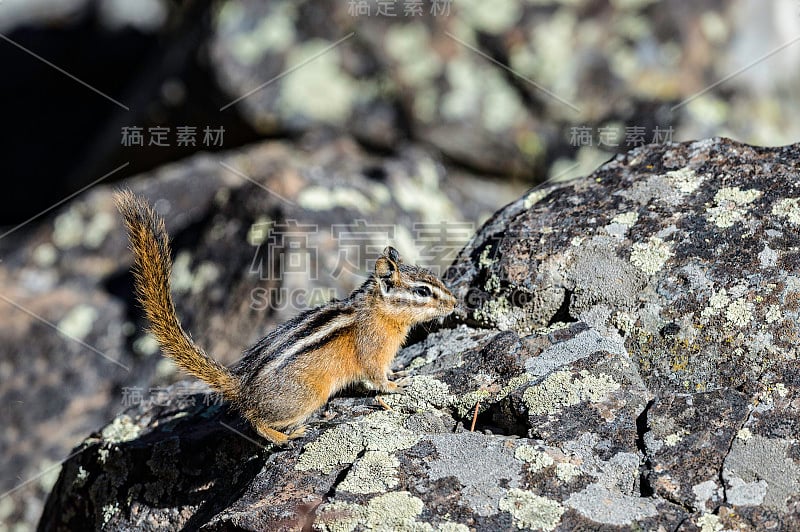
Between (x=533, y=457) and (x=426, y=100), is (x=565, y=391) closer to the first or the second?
(x=533, y=457)

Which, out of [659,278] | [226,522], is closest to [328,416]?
[226,522]

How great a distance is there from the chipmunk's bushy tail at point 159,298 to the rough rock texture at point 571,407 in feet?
1.04

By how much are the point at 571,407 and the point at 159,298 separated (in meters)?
2.16

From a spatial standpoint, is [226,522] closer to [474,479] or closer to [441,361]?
[474,479]

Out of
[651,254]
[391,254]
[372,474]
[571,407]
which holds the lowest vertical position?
[372,474]

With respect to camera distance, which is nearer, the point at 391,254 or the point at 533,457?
the point at 533,457

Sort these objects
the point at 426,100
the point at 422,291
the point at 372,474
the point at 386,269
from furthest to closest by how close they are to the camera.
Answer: the point at 426,100 < the point at 386,269 < the point at 422,291 < the point at 372,474

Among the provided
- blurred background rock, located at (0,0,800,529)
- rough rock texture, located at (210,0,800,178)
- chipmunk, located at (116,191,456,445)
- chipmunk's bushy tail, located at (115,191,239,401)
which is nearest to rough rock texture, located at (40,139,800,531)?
chipmunk, located at (116,191,456,445)

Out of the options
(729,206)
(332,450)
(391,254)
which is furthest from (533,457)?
(391,254)

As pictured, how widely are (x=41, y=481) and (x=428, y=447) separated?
4.21 meters

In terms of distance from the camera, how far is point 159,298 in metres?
4.30

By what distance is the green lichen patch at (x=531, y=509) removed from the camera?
10.1 feet

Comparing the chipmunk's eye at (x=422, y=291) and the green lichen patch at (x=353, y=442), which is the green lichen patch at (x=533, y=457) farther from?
the chipmunk's eye at (x=422, y=291)

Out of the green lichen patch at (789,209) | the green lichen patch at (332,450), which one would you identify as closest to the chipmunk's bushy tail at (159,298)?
the green lichen patch at (332,450)
